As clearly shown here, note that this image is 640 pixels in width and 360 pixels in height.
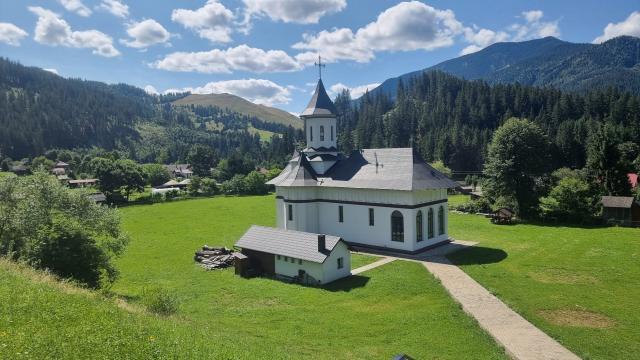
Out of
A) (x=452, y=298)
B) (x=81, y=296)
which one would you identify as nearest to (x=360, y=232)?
(x=452, y=298)

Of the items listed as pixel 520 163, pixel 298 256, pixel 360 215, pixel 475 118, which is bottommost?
pixel 298 256

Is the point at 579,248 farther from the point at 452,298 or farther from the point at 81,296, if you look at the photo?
the point at 81,296

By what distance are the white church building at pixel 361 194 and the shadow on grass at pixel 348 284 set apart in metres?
6.99

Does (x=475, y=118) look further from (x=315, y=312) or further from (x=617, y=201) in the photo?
(x=315, y=312)

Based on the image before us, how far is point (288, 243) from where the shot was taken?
27859mm

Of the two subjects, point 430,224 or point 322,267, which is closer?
point 322,267

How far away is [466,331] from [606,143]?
38950 mm

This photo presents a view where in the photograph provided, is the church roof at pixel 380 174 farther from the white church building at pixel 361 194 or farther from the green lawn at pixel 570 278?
the green lawn at pixel 570 278

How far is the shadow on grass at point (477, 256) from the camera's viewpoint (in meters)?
28.9

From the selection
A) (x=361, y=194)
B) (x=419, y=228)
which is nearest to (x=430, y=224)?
(x=419, y=228)

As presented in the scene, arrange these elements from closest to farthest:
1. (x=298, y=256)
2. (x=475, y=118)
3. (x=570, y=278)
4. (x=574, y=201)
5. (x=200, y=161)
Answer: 1. (x=570, y=278)
2. (x=298, y=256)
3. (x=574, y=201)
4. (x=200, y=161)
5. (x=475, y=118)

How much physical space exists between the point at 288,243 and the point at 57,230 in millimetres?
13001

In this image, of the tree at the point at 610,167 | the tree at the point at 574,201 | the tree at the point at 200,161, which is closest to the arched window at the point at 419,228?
the tree at the point at 574,201

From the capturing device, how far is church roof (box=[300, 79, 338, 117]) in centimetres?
3912
